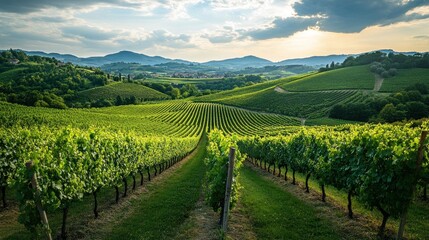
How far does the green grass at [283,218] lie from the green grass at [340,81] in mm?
114155

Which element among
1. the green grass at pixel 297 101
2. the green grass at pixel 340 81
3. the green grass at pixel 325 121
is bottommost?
the green grass at pixel 325 121

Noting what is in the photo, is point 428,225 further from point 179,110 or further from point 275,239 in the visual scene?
point 179,110

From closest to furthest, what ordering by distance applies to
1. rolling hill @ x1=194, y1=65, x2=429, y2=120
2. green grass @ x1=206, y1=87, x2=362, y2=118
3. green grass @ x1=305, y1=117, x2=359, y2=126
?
→ green grass @ x1=305, y1=117, x2=359, y2=126 < green grass @ x1=206, y1=87, x2=362, y2=118 < rolling hill @ x1=194, y1=65, x2=429, y2=120

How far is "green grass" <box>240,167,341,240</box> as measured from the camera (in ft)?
39.5

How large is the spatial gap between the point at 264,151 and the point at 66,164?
88.2ft

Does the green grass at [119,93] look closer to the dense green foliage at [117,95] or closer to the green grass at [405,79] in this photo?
the dense green foliage at [117,95]

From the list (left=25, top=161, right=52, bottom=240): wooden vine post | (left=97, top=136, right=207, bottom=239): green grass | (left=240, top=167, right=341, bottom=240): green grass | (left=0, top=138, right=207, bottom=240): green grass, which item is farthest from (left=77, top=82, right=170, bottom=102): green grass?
(left=25, top=161, right=52, bottom=240): wooden vine post

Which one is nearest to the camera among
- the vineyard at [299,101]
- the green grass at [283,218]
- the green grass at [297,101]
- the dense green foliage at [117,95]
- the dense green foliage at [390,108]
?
the green grass at [283,218]

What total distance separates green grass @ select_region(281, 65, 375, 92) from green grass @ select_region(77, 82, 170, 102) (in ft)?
250

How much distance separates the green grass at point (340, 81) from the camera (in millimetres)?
122438

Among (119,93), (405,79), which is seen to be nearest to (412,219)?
(405,79)

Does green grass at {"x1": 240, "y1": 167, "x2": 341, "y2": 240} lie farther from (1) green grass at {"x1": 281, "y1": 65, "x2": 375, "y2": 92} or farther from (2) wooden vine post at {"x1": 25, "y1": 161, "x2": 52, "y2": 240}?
(1) green grass at {"x1": 281, "y1": 65, "x2": 375, "y2": 92}

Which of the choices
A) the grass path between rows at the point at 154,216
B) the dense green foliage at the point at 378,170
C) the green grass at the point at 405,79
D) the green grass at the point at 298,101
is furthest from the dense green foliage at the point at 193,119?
the dense green foliage at the point at 378,170

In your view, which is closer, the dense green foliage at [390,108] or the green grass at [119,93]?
the dense green foliage at [390,108]
